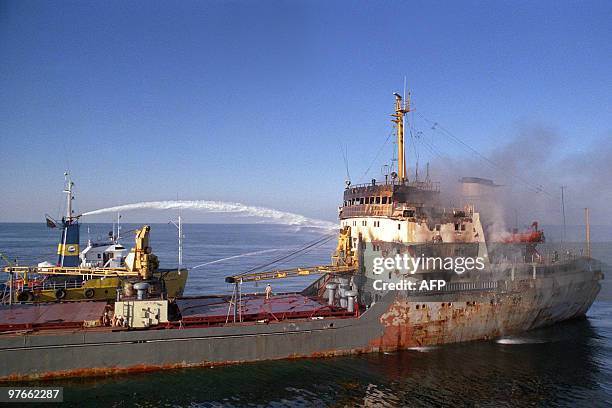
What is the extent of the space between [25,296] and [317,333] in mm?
18554

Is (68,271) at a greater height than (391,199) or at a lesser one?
lesser

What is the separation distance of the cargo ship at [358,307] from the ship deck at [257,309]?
68mm

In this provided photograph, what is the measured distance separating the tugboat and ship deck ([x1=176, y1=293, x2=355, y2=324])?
7.64 ft

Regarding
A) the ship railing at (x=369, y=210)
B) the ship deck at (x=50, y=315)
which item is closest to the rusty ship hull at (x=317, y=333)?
the ship deck at (x=50, y=315)

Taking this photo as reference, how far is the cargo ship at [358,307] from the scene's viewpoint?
1889 centimetres

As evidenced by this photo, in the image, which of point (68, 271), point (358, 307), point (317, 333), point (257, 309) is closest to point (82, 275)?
point (68, 271)

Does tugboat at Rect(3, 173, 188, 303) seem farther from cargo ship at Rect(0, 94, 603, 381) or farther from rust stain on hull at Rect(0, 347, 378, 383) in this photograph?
rust stain on hull at Rect(0, 347, 378, 383)

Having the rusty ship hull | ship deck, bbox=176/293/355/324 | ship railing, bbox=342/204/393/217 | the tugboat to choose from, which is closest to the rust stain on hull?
the rusty ship hull

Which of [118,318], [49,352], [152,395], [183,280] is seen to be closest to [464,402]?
[152,395]

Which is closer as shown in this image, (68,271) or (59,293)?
(68,271)

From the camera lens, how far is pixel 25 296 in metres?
25.4

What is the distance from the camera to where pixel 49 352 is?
59.2 feet

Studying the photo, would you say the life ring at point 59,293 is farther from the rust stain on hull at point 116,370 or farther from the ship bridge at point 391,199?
the ship bridge at point 391,199

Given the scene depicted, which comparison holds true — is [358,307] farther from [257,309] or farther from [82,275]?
[82,275]
